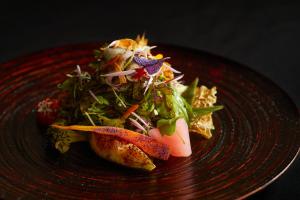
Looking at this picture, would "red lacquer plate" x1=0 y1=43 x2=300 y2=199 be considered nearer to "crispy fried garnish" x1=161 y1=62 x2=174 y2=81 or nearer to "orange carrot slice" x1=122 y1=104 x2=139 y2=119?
"orange carrot slice" x1=122 y1=104 x2=139 y2=119

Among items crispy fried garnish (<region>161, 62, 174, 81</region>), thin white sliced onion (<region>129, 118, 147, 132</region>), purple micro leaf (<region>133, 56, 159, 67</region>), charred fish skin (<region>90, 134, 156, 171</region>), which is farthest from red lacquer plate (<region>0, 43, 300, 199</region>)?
purple micro leaf (<region>133, 56, 159, 67</region>)

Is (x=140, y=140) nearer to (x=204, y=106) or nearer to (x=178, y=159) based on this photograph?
(x=178, y=159)

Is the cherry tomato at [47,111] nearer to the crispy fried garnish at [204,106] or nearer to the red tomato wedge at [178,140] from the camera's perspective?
the red tomato wedge at [178,140]

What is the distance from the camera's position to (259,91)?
4.40m

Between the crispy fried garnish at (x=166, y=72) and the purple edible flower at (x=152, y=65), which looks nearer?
the purple edible flower at (x=152, y=65)

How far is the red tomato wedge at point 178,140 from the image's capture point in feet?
12.3

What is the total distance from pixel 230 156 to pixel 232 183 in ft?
1.18

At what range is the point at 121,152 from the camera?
3598mm

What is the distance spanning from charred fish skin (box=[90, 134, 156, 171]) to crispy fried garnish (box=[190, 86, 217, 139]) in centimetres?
52

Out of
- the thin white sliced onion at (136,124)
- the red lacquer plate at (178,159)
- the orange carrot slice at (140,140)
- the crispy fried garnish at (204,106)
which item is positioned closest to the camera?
the red lacquer plate at (178,159)

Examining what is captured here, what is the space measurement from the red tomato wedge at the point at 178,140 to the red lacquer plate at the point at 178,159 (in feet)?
0.16

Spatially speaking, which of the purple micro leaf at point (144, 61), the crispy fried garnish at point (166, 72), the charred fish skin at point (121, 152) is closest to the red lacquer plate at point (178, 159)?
the charred fish skin at point (121, 152)

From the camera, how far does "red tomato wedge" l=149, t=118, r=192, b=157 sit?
3.74m

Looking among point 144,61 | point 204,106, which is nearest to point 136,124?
point 144,61
